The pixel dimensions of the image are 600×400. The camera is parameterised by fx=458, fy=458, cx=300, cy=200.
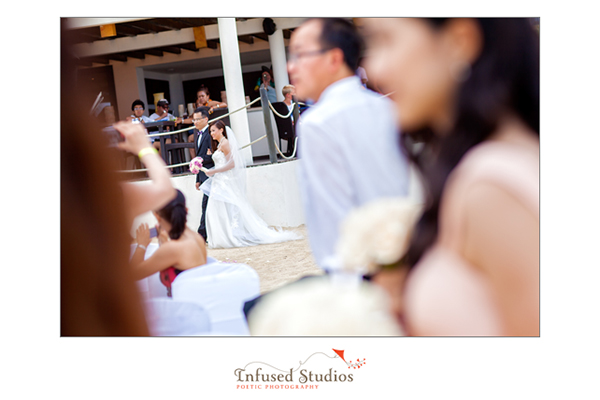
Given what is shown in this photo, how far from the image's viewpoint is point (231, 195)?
2.97 m

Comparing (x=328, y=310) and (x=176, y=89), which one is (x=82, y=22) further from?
(x=176, y=89)

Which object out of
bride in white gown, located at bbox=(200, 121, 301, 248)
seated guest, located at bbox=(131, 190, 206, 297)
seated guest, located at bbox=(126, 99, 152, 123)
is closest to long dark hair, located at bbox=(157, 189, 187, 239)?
seated guest, located at bbox=(131, 190, 206, 297)

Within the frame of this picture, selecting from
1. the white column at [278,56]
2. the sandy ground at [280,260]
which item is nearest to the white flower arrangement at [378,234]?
the sandy ground at [280,260]

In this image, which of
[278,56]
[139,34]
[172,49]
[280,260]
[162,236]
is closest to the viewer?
[162,236]

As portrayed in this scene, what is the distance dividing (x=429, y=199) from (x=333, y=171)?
10.5 inches

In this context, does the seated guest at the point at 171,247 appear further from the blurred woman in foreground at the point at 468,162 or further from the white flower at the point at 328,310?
the blurred woman in foreground at the point at 468,162

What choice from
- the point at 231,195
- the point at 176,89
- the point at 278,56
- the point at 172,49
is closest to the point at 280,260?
the point at 231,195

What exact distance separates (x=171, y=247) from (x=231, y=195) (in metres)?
1.45

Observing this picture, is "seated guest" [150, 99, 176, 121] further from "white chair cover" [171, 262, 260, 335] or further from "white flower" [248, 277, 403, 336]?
"white flower" [248, 277, 403, 336]

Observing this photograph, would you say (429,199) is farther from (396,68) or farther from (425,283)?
(396,68)

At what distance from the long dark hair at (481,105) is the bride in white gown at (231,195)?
1.35 metres

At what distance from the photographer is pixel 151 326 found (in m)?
1.51
